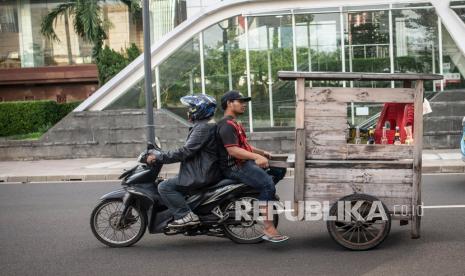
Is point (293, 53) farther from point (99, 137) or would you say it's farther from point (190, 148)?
point (190, 148)

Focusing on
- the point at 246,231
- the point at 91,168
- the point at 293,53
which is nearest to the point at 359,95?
A: the point at 246,231

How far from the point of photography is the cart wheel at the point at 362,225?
20.6 feet

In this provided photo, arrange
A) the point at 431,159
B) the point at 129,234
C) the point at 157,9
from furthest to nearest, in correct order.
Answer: the point at 157,9 < the point at 431,159 < the point at 129,234

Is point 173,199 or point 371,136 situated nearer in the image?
point 173,199

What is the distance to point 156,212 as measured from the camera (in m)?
6.67

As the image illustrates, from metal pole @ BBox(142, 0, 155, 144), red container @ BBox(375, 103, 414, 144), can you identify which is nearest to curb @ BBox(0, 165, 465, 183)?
metal pole @ BBox(142, 0, 155, 144)

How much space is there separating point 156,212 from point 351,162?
2.11m

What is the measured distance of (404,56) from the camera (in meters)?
16.3

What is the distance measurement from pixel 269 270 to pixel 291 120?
10948 millimetres

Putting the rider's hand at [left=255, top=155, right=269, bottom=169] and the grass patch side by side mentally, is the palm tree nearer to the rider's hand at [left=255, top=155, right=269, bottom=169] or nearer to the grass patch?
the grass patch

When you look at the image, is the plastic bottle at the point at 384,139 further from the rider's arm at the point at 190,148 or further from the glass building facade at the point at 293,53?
the glass building facade at the point at 293,53

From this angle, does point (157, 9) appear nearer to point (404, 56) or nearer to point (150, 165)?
point (404, 56)

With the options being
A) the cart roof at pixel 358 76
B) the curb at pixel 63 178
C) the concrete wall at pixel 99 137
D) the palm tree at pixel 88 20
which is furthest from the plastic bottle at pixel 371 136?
the palm tree at pixel 88 20

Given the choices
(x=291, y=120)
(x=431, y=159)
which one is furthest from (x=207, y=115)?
(x=291, y=120)
